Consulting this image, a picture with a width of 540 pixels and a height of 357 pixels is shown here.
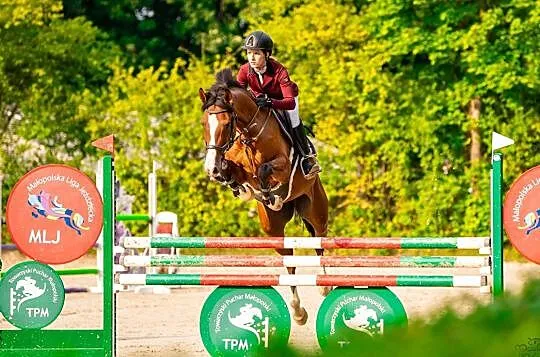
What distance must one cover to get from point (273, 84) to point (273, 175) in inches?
19.9

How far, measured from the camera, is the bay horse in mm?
6582

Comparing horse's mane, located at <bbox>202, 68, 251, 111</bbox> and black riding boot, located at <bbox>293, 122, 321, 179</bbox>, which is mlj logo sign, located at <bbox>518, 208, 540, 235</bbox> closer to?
horse's mane, located at <bbox>202, 68, 251, 111</bbox>

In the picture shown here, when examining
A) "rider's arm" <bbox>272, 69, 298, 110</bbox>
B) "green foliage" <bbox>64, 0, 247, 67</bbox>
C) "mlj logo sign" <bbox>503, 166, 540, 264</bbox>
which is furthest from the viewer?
"green foliage" <bbox>64, 0, 247, 67</bbox>

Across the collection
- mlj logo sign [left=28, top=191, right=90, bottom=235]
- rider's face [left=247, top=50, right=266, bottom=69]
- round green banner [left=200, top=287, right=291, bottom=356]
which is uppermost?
rider's face [left=247, top=50, right=266, bottom=69]

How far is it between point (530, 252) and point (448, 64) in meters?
10.8

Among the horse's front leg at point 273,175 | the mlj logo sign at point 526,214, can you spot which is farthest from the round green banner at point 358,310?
the horse's front leg at point 273,175

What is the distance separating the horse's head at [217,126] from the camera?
21.4ft

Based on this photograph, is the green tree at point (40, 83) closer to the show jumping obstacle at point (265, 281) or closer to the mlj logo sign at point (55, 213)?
the mlj logo sign at point (55, 213)

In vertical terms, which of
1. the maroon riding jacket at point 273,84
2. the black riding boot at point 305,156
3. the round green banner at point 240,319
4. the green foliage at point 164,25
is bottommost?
the round green banner at point 240,319

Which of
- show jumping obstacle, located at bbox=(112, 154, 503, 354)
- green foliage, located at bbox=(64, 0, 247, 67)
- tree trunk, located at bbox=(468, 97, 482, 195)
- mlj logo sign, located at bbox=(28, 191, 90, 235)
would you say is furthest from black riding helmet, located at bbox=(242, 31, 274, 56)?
green foliage, located at bbox=(64, 0, 247, 67)

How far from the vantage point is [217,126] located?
Result: 6.55 meters

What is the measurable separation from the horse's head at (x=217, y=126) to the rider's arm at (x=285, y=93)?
0.46 meters

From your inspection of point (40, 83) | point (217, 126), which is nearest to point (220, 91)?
point (217, 126)

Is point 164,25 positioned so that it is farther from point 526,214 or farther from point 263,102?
point 526,214
